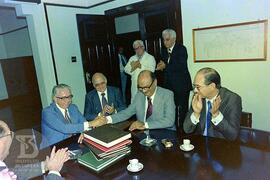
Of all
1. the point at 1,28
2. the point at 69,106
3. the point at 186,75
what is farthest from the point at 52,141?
the point at 1,28

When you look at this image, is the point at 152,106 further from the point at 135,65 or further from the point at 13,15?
the point at 13,15

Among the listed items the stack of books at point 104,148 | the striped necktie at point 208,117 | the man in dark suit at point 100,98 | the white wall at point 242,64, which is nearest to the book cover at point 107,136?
the stack of books at point 104,148

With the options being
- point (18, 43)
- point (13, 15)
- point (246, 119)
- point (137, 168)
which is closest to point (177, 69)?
point (246, 119)

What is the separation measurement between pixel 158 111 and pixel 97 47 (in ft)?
8.44

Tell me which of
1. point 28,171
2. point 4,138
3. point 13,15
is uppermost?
point 13,15

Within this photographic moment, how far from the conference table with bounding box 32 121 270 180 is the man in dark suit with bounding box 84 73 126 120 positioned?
116cm

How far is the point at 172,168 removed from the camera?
1203 millimetres

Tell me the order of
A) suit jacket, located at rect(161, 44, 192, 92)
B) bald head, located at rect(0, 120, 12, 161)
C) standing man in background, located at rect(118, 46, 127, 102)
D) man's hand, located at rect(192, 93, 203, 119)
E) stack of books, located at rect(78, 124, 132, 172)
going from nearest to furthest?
bald head, located at rect(0, 120, 12, 161)
stack of books, located at rect(78, 124, 132, 172)
man's hand, located at rect(192, 93, 203, 119)
suit jacket, located at rect(161, 44, 192, 92)
standing man in background, located at rect(118, 46, 127, 102)

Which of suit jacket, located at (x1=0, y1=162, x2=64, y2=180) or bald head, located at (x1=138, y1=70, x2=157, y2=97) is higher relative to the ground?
bald head, located at (x1=138, y1=70, x2=157, y2=97)

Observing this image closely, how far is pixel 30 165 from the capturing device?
4.48 feet

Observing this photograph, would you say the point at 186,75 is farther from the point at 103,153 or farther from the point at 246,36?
the point at 103,153

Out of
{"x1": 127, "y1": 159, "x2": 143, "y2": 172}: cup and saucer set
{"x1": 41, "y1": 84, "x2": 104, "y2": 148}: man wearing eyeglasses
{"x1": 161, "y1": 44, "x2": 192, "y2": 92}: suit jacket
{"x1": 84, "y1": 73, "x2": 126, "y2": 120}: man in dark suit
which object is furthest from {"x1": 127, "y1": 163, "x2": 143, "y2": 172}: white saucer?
{"x1": 161, "y1": 44, "x2": 192, "y2": 92}: suit jacket

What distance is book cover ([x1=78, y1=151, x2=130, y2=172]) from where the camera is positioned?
1.29 m

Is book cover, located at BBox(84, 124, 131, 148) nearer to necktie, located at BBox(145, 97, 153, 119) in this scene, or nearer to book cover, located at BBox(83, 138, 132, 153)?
A: book cover, located at BBox(83, 138, 132, 153)
